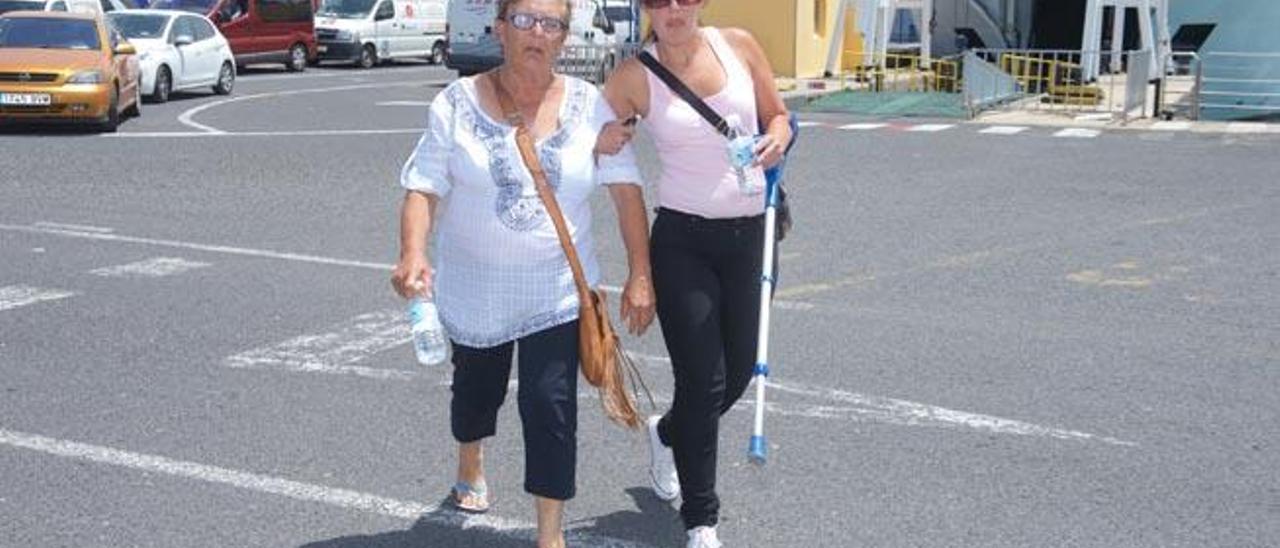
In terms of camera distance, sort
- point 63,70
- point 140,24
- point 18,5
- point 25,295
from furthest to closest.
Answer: point 18,5, point 140,24, point 63,70, point 25,295

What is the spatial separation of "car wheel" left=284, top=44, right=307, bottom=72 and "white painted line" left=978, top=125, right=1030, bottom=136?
59.6 feet

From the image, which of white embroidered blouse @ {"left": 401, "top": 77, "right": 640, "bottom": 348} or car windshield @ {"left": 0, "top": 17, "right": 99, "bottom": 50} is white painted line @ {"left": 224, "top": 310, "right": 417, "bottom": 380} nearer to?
white embroidered blouse @ {"left": 401, "top": 77, "right": 640, "bottom": 348}

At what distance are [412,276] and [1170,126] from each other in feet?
61.2

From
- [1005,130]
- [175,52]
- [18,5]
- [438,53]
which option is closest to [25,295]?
[1005,130]

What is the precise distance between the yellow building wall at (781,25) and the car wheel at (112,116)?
16.5 m

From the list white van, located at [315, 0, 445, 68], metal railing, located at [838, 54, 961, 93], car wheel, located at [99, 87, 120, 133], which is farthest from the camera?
white van, located at [315, 0, 445, 68]

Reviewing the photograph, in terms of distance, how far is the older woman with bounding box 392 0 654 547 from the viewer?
4.24 metres

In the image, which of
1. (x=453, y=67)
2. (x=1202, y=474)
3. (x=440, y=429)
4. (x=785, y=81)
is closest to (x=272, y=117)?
(x=453, y=67)

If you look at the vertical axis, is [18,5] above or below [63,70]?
above

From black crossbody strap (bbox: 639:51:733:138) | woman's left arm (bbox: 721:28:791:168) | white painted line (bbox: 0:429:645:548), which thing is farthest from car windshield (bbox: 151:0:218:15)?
black crossbody strap (bbox: 639:51:733:138)

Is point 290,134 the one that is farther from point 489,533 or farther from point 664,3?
point 664,3

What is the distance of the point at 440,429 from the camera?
5.98 m

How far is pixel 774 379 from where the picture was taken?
6805 millimetres

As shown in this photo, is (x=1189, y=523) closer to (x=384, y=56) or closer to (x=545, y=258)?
(x=545, y=258)
